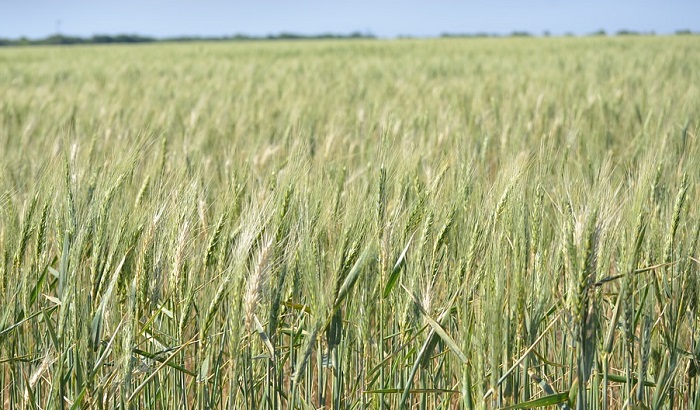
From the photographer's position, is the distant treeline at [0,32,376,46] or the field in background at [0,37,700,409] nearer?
the field in background at [0,37,700,409]

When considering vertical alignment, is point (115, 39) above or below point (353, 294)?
above

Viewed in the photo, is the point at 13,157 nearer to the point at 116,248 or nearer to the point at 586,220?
the point at 116,248

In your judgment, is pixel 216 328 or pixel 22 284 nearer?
pixel 22 284

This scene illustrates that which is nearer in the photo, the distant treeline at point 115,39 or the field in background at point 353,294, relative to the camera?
the field in background at point 353,294

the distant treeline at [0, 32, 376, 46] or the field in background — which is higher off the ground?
the distant treeline at [0, 32, 376, 46]

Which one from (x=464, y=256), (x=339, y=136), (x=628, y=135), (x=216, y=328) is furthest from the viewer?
(x=628, y=135)

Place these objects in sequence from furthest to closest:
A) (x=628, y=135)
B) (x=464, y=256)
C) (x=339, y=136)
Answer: (x=628, y=135)
(x=339, y=136)
(x=464, y=256)

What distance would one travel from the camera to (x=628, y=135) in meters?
3.40

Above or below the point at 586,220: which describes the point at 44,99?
above

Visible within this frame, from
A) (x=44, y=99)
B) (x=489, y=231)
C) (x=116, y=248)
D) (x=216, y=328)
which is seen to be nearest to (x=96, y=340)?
(x=116, y=248)

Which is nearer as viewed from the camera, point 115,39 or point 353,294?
point 353,294

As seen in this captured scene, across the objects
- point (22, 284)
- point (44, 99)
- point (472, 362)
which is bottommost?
point (472, 362)

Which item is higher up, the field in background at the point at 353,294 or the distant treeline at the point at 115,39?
the distant treeline at the point at 115,39

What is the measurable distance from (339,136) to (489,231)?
1568 millimetres
